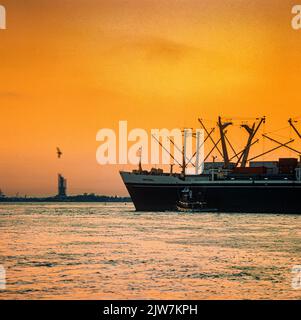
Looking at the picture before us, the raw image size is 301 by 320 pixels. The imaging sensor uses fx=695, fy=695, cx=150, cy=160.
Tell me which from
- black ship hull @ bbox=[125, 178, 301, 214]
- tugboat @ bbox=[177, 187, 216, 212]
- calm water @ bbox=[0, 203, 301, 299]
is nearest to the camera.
→ calm water @ bbox=[0, 203, 301, 299]

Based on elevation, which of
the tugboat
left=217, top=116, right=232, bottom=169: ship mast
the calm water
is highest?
left=217, top=116, right=232, bottom=169: ship mast

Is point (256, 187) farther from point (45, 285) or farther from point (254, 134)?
point (45, 285)

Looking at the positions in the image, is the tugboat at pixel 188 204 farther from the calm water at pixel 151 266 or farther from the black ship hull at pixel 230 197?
the calm water at pixel 151 266

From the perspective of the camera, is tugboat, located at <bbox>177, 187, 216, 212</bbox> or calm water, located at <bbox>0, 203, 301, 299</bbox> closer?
calm water, located at <bbox>0, 203, 301, 299</bbox>

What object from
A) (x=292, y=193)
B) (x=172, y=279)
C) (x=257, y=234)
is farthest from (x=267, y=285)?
(x=292, y=193)

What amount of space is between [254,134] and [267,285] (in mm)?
75943

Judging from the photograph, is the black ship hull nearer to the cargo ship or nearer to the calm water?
the cargo ship

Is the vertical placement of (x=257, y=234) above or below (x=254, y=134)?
below

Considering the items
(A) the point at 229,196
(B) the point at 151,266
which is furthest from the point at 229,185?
(B) the point at 151,266

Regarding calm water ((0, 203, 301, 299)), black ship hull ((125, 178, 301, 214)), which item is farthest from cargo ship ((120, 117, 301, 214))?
calm water ((0, 203, 301, 299))

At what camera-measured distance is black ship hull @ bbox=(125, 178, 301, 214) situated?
278 ft

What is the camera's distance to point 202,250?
124ft

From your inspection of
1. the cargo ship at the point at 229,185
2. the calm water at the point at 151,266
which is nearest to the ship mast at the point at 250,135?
the cargo ship at the point at 229,185
